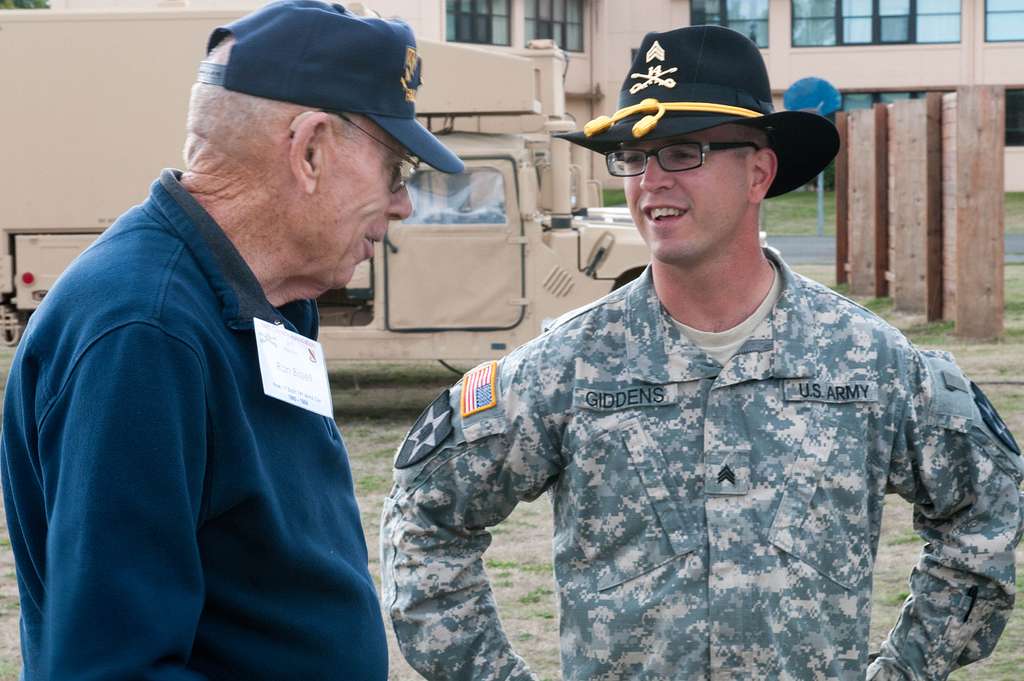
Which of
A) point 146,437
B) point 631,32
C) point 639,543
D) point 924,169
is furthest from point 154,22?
point 631,32

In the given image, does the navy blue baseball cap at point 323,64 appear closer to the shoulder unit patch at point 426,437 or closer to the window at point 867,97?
the shoulder unit patch at point 426,437

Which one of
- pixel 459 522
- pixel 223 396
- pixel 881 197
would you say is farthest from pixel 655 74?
pixel 881 197

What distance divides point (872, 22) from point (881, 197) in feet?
93.1

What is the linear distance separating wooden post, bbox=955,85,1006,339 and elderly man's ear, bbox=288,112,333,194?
12.6 m

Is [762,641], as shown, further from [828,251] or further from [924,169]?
[828,251]

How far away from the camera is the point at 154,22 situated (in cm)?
1066

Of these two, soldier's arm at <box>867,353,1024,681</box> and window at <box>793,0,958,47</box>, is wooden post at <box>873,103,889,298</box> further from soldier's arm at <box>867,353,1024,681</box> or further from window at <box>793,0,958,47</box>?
window at <box>793,0,958,47</box>

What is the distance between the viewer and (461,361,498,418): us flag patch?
8.79 ft

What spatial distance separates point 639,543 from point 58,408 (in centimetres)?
123

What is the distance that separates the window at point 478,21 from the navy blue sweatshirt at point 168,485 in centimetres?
3868

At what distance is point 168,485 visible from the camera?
5.38ft

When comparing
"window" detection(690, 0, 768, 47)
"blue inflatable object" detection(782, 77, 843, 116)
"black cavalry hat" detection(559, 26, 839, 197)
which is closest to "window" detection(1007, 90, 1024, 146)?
"window" detection(690, 0, 768, 47)

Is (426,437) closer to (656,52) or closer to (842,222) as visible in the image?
(656,52)

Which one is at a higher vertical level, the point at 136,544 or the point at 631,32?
the point at 631,32
